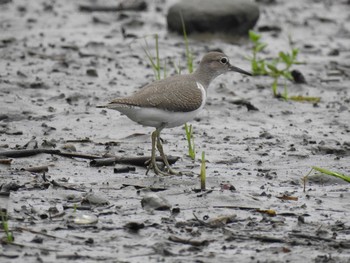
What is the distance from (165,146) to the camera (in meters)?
9.66

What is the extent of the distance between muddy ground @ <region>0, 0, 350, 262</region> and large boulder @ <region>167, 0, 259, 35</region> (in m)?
0.28

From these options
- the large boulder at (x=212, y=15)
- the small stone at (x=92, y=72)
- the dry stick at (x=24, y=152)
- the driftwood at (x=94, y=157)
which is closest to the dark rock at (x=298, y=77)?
the large boulder at (x=212, y=15)

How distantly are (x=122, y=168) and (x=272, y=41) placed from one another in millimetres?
7861

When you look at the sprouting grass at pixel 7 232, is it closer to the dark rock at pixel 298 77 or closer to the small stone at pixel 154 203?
the small stone at pixel 154 203

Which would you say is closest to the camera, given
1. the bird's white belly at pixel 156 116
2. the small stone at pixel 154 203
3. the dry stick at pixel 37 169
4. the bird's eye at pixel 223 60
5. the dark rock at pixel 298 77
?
the small stone at pixel 154 203

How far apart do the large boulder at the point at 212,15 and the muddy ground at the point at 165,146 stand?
0.91ft

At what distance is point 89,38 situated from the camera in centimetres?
1484

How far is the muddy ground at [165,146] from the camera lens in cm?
645

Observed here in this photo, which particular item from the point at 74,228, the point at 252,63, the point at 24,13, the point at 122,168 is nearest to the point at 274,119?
the point at 252,63

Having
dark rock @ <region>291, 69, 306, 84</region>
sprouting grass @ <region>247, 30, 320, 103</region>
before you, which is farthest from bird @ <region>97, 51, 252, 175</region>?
dark rock @ <region>291, 69, 306, 84</region>

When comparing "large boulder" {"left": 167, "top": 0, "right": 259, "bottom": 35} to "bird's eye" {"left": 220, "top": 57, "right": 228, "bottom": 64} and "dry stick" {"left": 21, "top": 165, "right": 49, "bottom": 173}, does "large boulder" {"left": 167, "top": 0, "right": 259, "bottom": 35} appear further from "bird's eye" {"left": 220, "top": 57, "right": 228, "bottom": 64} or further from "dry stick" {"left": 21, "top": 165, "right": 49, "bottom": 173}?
"dry stick" {"left": 21, "top": 165, "right": 49, "bottom": 173}

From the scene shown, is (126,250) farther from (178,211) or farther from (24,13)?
(24,13)

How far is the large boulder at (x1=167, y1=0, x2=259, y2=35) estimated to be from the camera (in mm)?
15016

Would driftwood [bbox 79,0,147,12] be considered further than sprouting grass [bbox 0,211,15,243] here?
Yes
